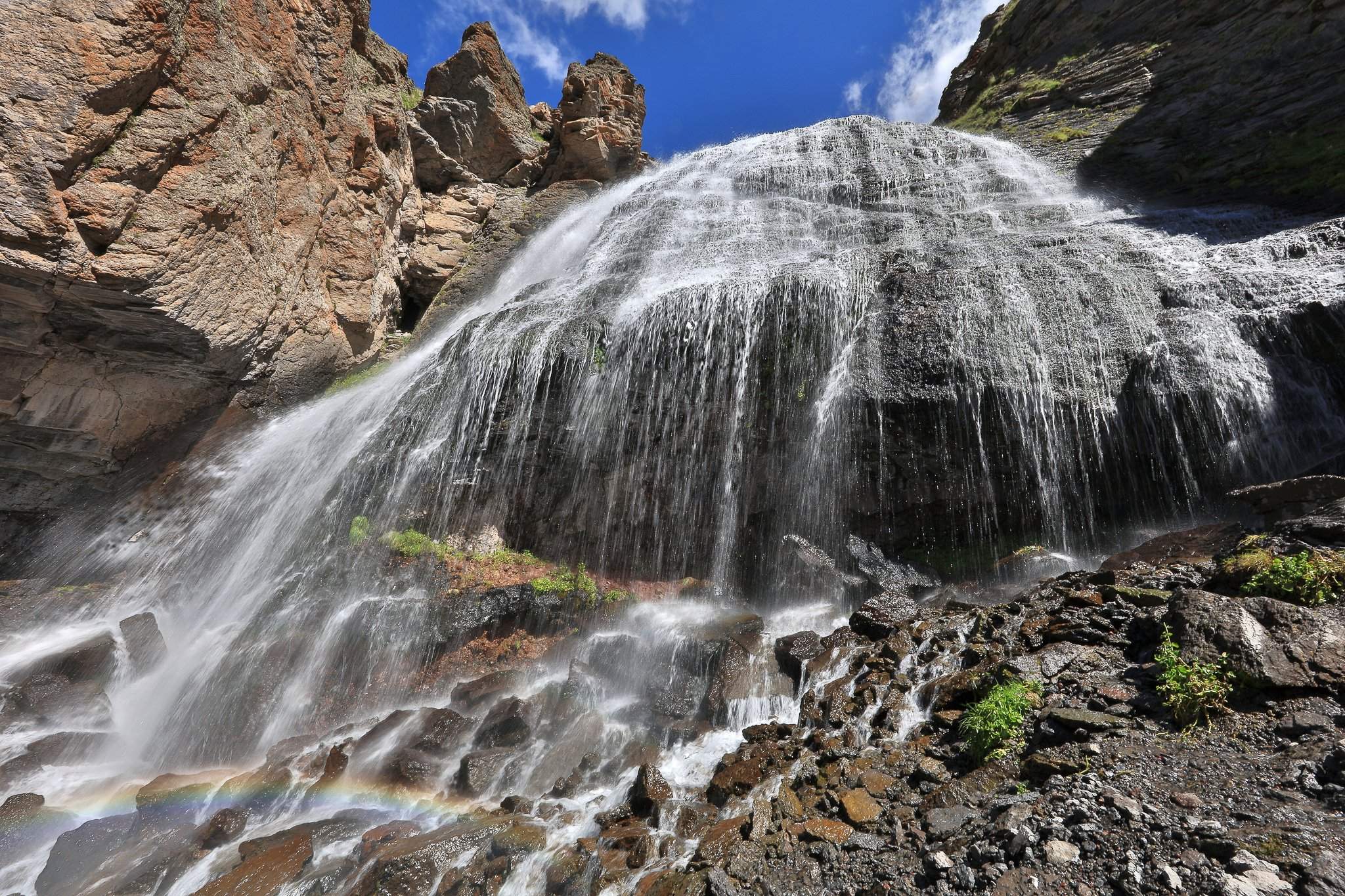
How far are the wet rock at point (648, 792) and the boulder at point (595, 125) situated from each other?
24.5 metres

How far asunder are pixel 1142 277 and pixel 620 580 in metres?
11.8

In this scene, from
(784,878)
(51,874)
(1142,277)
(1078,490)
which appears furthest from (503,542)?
(1142,277)

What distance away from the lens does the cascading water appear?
8.30m

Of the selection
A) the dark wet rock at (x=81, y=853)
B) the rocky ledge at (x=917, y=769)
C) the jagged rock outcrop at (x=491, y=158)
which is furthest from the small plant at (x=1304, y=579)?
the jagged rock outcrop at (x=491, y=158)

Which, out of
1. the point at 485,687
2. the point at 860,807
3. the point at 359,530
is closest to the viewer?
the point at 860,807

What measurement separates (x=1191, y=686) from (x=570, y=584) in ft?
31.0

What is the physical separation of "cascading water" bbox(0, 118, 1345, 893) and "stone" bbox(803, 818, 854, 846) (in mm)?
2264

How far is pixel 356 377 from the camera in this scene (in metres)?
16.5

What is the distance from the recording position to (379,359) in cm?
1800

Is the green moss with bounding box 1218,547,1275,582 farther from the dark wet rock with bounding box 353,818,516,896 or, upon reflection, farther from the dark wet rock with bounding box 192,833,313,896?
the dark wet rock with bounding box 192,833,313,896

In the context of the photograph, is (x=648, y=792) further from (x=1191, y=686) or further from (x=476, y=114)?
(x=476, y=114)

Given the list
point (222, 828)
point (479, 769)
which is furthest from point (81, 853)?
point (479, 769)

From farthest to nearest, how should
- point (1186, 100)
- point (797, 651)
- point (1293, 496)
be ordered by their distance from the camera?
point (1186, 100)
point (797, 651)
point (1293, 496)

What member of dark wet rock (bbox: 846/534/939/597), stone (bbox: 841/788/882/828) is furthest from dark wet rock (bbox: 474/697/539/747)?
dark wet rock (bbox: 846/534/939/597)
